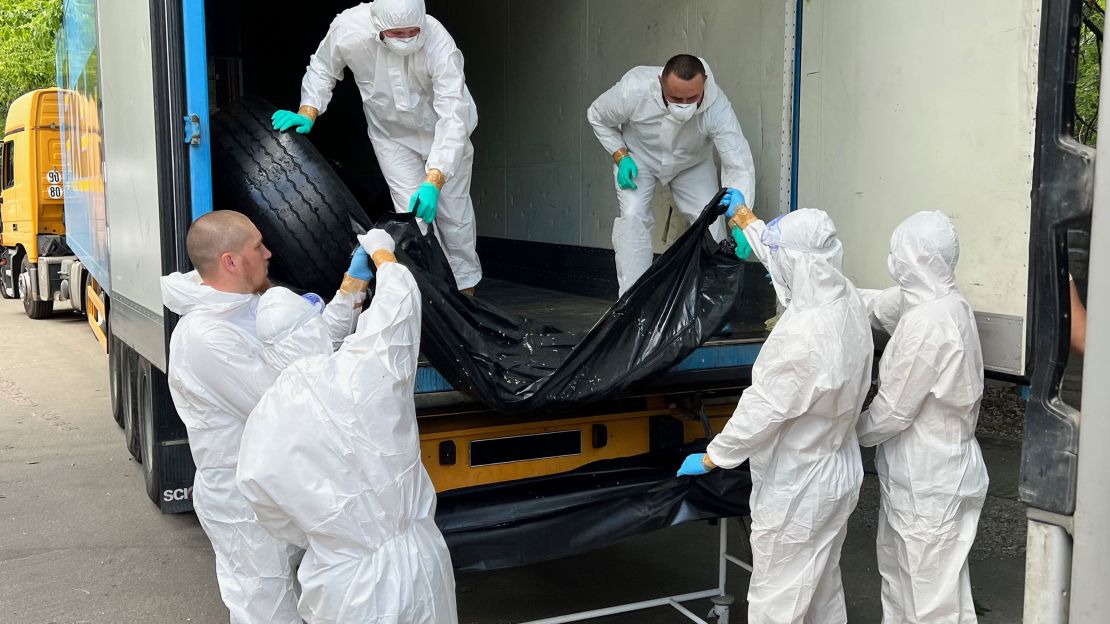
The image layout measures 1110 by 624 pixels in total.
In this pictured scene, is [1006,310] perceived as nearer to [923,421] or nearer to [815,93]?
[923,421]

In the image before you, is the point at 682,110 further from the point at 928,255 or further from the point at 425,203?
the point at 928,255

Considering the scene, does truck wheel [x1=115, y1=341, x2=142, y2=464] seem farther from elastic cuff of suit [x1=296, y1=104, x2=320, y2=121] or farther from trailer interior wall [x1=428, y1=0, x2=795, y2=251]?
trailer interior wall [x1=428, y1=0, x2=795, y2=251]

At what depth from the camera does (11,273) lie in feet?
48.5

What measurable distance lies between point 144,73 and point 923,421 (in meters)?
3.06

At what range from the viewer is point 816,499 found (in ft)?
9.88

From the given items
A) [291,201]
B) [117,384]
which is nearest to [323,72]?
[291,201]

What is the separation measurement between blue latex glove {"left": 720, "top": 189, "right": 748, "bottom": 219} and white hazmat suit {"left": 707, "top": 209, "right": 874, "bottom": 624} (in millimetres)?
499

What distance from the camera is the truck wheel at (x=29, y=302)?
13592 millimetres

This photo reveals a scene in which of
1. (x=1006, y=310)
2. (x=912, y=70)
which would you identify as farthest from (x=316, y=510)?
(x=912, y=70)

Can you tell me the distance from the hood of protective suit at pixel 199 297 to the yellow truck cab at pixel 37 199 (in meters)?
9.13

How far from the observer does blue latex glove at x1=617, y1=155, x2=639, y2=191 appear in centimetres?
475

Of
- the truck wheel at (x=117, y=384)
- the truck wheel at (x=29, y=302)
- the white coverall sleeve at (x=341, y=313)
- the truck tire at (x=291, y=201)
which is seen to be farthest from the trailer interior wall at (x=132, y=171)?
the truck wheel at (x=29, y=302)

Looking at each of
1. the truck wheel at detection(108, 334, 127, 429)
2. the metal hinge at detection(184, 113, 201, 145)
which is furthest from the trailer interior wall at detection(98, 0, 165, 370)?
the truck wheel at detection(108, 334, 127, 429)

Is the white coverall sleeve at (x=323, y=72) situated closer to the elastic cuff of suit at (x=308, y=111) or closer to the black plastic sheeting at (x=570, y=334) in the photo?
the elastic cuff of suit at (x=308, y=111)
